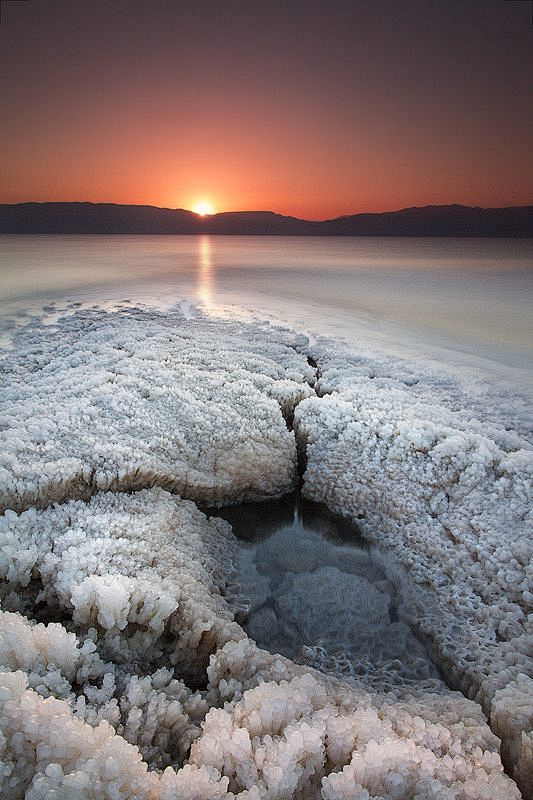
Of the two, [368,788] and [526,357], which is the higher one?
[526,357]

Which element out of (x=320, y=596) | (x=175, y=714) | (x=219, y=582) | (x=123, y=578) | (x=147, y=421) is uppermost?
(x=147, y=421)

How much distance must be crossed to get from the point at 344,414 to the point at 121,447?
56.0 inches

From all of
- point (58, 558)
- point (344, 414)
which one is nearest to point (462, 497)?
point (344, 414)

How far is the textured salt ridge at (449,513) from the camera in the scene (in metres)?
1.73

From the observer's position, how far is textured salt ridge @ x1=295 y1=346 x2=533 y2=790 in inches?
68.2

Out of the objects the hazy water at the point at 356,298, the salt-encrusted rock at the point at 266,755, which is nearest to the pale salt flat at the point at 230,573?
the salt-encrusted rock at the point at 266,755

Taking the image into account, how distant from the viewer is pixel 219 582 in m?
2.16

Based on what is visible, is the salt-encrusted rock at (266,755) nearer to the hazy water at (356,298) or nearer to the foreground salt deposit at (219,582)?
the foreground salt deposit at (219,582)

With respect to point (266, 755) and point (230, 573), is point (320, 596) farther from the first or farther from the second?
point (266, 755)

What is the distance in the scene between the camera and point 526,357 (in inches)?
196

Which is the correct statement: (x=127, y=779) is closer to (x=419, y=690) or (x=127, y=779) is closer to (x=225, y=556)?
(x=419, y=690)

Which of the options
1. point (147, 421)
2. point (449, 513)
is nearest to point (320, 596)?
point (449, 513)

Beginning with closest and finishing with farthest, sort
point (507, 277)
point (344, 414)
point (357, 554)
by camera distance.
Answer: point (357, 554) → point (344, 414) → point (507, 277)

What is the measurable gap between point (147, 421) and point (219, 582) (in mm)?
1122
